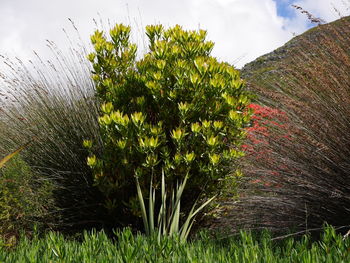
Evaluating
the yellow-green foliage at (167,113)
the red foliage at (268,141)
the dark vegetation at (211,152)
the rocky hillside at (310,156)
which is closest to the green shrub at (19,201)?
the dark vegetation at (211,152)

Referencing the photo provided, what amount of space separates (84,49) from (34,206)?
84.3 inches

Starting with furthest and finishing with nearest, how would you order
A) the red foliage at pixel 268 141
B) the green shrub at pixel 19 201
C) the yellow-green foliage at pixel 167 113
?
the green shrub at pixel 19 201 → the red foliage at pixel 268 141 → the yellow-green foliage at pixel 167 113

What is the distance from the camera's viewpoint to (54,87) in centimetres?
596

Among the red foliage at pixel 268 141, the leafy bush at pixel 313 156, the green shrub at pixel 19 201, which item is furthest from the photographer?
the green shrub at pixel 19 201

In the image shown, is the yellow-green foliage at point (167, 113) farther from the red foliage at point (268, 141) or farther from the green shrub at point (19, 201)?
the green shrub at point (19, 201)

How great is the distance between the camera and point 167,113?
439 cm

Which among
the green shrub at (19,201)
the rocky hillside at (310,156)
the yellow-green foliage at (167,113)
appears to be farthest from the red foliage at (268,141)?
the green shrub at (19,201)

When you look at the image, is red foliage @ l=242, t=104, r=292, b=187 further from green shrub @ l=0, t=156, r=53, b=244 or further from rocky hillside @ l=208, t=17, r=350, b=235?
green shrub @ l=0, t=156, r=53, b=244

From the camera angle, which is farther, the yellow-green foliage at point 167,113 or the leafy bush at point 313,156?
the yellow-green foliage at point 167,113

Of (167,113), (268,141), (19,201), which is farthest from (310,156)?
(19,201)

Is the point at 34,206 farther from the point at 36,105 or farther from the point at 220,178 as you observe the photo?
the point at 220,178

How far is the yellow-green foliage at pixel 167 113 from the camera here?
13.6 feet

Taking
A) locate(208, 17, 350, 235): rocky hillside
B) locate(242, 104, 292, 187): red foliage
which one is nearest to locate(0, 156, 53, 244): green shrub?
locate(208, 17, 350, 235): rocky hillside

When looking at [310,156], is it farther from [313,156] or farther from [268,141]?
[268,141]
